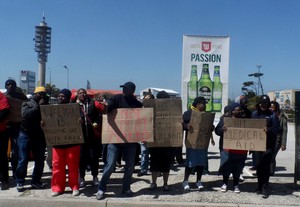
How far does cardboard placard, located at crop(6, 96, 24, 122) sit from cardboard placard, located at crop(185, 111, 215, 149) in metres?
3.44

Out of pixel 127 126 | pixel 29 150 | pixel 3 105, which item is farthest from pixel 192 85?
pixel 3 105

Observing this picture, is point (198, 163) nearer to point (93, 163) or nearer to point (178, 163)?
point (93, 163)

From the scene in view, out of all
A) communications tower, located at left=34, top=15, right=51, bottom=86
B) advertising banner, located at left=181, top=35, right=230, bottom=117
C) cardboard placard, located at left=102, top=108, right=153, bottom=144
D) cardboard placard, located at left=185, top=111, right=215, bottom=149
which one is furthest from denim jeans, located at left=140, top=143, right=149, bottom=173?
communications tower, located at left=34, top=15, right=51, bottom=86

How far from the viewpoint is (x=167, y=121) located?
21.9 feet

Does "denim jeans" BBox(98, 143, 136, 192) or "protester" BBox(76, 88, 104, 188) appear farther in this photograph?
"protester" BBox(76, 88, 104, 188)

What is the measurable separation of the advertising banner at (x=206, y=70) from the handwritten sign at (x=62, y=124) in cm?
333

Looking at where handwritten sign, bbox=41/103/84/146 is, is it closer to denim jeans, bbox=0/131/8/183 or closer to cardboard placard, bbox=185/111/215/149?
denim jeans, bbox=0/131/8/183

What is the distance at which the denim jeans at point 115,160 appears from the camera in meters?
6.08

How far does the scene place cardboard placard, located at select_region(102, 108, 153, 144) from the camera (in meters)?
6.15

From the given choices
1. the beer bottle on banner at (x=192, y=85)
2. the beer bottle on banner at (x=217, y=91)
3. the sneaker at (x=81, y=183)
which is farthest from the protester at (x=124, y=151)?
the beer bottle on banner at (x=217, y=91)

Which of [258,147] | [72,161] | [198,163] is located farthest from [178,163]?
[72,161]

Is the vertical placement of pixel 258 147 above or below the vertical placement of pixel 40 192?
above

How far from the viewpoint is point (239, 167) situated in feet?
21.8

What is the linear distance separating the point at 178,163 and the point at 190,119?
3.10 m
